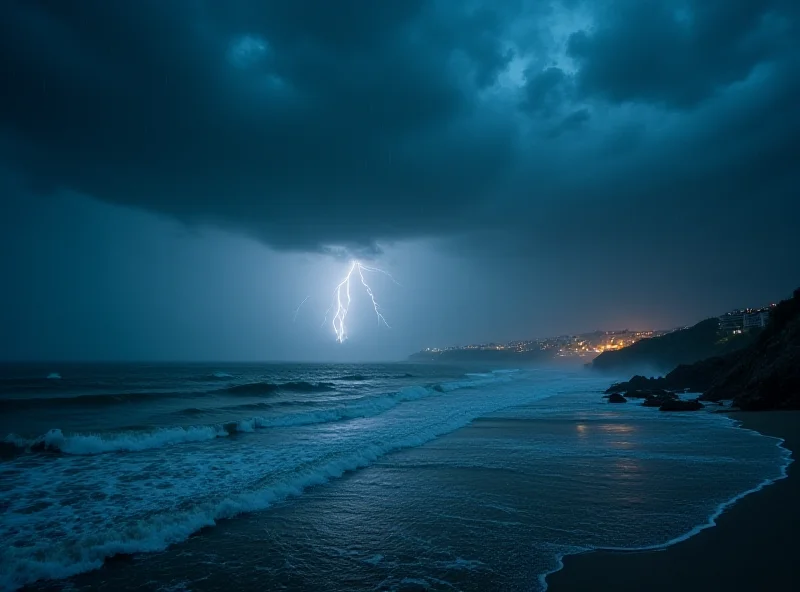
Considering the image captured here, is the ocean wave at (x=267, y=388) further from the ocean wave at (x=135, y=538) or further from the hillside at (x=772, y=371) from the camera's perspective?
the hillside at (x=772, y=371)

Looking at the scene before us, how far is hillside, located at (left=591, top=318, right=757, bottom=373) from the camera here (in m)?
83.4

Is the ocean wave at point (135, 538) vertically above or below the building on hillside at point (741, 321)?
below

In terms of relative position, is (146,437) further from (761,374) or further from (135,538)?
(761,374)

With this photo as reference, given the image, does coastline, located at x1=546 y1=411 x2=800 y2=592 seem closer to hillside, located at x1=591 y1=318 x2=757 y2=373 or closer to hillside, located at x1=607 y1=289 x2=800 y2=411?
hillside, located at x1=607 y1=289 x2=800 y2=411

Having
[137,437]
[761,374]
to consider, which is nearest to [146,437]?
[137,437]

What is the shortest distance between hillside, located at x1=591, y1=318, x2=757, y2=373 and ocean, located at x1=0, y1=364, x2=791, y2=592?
7862 cm

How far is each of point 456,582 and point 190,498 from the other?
257 inches

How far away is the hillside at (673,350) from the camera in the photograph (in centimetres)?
8338

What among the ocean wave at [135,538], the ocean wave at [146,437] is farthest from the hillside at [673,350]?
the ocean wave at [135,538]

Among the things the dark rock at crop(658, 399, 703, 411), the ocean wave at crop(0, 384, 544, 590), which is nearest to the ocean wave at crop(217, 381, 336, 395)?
the dark rock at crop(658, 399, 703, 411)

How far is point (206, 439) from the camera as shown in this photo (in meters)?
16.9

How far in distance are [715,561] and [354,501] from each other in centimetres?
609

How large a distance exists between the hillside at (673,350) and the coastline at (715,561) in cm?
8842

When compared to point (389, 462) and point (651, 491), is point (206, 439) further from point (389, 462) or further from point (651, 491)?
point (651, 491)
